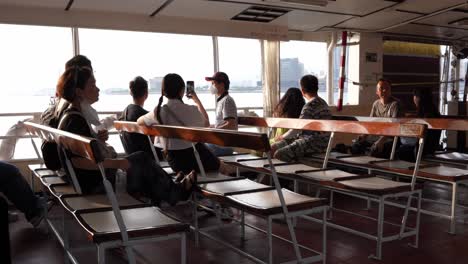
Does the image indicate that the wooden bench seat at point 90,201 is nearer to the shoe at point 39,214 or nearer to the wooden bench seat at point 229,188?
the wooden bench seat at point 229,188

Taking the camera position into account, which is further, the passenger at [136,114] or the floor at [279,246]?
the passenger at [136,114]

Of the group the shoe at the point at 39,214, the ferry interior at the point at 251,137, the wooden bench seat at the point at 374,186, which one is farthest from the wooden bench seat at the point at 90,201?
the wooden bench seat at the point at 374,186

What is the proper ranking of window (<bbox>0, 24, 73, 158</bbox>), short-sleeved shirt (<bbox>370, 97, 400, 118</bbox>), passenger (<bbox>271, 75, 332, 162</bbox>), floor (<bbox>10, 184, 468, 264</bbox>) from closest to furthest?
1. floor (<bbox>10, 184, 468, 264</bbox>)
2. passenger (<bbox>271, 75, 332, 162</bbox>)
3. window (<bbox>0, 24, 73, 158</bbox>)
4. short-sleeved shirt (<bbox>370, 97, 400, 118</bbox>)

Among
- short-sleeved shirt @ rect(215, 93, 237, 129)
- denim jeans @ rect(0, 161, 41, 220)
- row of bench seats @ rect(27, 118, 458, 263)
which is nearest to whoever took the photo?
row of bench seats @ rect(27, 118, 458, 263)

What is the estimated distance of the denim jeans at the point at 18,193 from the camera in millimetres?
3289

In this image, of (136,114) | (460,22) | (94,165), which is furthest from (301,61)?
(94,165)

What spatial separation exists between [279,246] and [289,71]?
364 cm

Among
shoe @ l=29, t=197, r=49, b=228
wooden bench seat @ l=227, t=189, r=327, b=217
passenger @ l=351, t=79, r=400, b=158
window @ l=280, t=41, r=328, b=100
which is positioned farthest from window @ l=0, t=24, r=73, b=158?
passenger @ l=351, t=79, r=400, b=158

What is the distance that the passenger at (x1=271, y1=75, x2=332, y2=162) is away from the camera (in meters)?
3.91

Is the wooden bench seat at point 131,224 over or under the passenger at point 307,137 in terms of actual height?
under

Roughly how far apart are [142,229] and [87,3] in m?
3.07

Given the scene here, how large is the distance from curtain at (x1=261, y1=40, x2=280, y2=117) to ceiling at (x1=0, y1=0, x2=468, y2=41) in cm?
29

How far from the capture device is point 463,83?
8047mm

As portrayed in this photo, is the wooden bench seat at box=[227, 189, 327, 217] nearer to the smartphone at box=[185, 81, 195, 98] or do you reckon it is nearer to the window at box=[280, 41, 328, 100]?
the smartphone at box=[185, 81, 195, 98]
